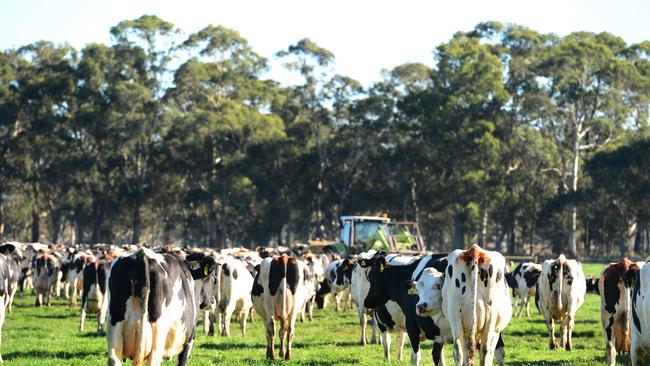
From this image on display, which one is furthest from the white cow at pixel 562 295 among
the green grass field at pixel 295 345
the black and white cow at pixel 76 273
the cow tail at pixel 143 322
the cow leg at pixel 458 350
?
the black and white cow at pixel 76 273

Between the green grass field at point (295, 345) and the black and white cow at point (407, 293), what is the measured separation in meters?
1.37

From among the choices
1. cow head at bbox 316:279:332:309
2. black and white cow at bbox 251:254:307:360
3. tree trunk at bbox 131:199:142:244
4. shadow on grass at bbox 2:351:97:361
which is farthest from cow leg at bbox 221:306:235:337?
tree trunk at bbox 131:199:142:244

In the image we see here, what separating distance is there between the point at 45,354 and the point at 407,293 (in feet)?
22.3

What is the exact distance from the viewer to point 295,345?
727 inches

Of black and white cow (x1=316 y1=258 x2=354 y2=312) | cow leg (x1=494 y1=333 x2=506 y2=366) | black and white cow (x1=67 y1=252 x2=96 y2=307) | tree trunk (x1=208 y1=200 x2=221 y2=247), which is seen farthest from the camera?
tree trunk (x1=208 y1=200 x2=221 y2=247)

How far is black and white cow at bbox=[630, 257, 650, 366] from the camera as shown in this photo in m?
10.7

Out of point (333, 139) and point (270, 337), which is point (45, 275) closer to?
point (270, 337)

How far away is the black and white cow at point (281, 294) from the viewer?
53.4 feet

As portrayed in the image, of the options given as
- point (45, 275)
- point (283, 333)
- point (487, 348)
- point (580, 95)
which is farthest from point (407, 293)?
point (580, 95)

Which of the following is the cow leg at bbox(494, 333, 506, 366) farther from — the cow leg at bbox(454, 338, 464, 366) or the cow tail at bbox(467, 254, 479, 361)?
the cow tail at bbox(467, 254, 479, 361)

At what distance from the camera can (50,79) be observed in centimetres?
7638

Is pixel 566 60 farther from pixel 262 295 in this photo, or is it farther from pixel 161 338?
pixel 161 338

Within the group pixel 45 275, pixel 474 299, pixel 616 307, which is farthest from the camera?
pixel 45 275

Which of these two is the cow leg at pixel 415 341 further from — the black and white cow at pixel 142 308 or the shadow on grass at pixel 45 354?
the shadow on grass at pixel 45 354
